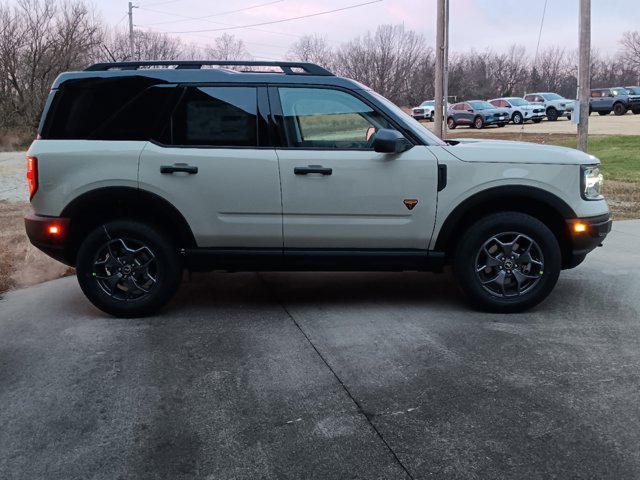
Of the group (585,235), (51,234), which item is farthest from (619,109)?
(51,234)

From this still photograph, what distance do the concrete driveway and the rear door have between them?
0.77 m

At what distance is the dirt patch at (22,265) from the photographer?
284 inches

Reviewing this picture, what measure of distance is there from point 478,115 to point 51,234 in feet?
116

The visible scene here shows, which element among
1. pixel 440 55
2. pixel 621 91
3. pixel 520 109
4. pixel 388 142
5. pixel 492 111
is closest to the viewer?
pixel 388 142

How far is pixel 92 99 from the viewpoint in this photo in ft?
18.4

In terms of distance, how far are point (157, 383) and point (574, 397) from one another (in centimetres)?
243

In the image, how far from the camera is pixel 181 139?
18.2 ft

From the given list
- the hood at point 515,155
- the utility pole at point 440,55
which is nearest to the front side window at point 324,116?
the hood at point 515,155

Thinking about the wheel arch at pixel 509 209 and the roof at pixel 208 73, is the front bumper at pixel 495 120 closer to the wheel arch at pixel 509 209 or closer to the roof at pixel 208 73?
the wheel arch at pixel 509 209

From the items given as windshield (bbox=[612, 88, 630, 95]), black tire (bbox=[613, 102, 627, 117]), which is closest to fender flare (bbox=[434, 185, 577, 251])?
windshield (bbox=[612, 88, 630, 95])

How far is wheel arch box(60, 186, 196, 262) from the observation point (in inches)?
216

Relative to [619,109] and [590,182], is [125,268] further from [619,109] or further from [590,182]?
[619,109]

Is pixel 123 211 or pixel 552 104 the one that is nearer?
pixel 123 211

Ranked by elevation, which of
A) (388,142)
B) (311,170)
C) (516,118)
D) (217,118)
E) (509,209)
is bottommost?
(509,209)
